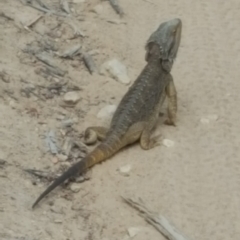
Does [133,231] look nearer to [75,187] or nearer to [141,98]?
[75,187]

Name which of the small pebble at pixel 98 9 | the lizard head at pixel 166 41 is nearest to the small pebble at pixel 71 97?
the lizard head at pixel 166 41

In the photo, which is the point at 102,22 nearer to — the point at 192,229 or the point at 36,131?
the point at 36,131

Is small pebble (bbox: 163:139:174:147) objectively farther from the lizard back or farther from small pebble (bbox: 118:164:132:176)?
small pebble (bbox: 118:164:132:176)

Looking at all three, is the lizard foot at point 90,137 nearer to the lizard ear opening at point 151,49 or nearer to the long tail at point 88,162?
the long tail at point 88,162

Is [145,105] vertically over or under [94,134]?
over

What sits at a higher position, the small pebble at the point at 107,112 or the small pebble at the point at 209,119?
the small pebble at the point at 209,119

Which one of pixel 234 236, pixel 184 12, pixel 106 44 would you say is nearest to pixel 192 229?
pixel 234 236

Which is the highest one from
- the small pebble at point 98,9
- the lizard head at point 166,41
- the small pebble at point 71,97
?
the lizard head at point 166,41

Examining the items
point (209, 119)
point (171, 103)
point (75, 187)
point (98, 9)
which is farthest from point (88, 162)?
point (98, 9)
